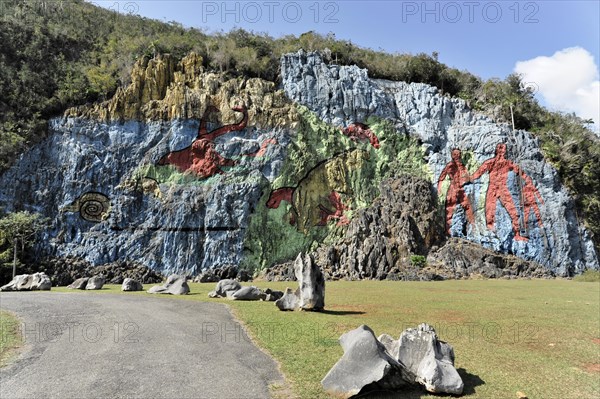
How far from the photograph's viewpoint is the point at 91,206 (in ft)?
107

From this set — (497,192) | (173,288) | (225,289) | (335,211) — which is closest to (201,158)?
(335,211)

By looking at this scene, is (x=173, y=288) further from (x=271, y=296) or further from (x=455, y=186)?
(x=455, y=186)

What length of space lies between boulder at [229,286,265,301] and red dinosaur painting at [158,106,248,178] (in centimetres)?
2002

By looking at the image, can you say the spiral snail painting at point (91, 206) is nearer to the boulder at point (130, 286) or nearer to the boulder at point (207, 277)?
the boulder at point (207, 277)

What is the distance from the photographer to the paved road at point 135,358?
20.7 ft

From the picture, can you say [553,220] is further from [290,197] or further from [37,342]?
[37,342]

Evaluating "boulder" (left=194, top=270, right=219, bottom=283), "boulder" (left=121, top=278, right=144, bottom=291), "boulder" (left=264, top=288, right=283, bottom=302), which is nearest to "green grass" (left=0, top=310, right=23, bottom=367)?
"boulder" (left=121, top=278, right=144, bottom=291)

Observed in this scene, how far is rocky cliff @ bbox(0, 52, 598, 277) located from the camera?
32.4 metres

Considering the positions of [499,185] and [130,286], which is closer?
[130,286]

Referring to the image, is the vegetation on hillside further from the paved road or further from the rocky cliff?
the paved road

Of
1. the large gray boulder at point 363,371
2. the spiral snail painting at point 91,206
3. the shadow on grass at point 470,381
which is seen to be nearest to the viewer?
the large gray boulder at point 363,371

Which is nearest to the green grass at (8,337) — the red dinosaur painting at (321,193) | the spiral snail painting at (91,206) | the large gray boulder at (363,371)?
the large gray boulder at (363,371)

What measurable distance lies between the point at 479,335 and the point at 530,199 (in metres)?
32.4

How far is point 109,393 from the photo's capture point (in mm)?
6141
